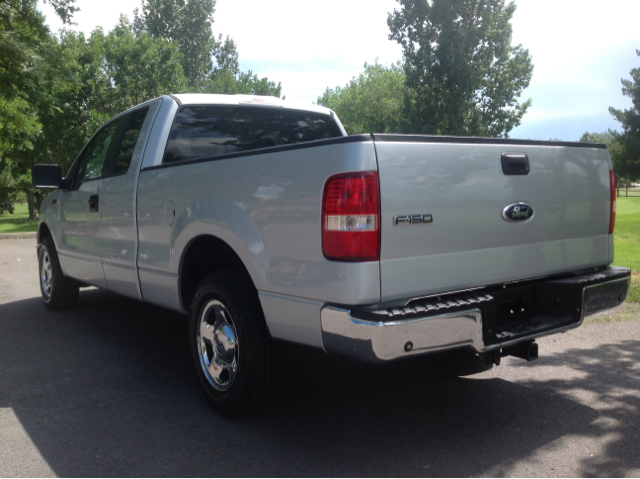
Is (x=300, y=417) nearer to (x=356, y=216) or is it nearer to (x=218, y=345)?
(x=218, y=345)

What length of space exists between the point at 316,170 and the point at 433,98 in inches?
1441

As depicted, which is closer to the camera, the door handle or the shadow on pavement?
the shadow on pavement

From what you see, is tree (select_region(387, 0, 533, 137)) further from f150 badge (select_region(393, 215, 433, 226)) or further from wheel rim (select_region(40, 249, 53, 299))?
f150 badge (select_region(393, 215, 433, 226))

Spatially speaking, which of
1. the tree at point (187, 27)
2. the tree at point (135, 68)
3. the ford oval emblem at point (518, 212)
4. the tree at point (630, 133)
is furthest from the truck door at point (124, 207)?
the tree at point (187, 27)

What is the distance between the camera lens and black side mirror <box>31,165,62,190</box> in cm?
578

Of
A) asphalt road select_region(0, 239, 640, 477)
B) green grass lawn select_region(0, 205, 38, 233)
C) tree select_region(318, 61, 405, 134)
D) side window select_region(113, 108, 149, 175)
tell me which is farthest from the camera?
tree select_region(318, 61, 405, 134)

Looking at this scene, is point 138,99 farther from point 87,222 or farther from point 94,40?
point 87,222

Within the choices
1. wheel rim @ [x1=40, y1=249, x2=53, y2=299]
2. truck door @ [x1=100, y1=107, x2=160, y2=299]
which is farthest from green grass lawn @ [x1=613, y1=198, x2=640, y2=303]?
wheel rim @ [x1=40, y1=249, x2=53, y2=299]

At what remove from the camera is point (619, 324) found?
6.10 metres

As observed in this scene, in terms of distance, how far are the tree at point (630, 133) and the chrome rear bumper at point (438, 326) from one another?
145 ft

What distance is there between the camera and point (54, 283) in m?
6.68

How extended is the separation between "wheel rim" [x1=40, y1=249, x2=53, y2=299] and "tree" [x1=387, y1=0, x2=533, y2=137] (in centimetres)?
3203

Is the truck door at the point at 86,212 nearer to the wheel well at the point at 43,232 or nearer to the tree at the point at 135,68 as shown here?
the wheel well at the point at 43,232

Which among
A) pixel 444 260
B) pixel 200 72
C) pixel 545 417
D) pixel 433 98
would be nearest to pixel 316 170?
pixel 444 260
